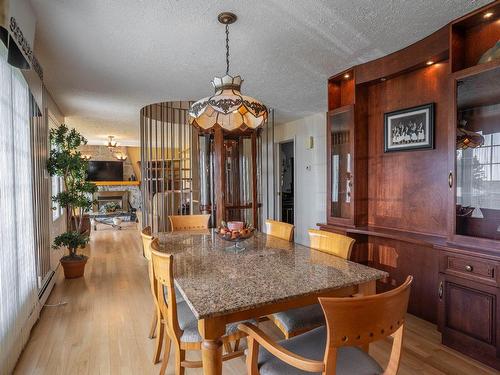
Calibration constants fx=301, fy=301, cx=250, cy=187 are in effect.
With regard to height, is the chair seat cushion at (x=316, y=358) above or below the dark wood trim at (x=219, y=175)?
below

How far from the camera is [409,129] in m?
2.80

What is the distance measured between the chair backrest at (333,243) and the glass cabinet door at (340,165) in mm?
1111

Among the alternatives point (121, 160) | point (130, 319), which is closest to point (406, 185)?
point (130, 319)

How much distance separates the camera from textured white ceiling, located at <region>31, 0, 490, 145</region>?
1.99 meters

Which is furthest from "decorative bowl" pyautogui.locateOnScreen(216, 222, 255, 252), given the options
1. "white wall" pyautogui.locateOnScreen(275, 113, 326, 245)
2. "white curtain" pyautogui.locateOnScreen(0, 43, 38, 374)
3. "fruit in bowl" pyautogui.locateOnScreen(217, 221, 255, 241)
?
"white wall" pyautogui.locateOnScreen(275, 113, 326, 245)

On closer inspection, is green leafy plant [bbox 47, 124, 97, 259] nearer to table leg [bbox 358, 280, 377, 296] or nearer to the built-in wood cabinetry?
the built-in wood cabinetry

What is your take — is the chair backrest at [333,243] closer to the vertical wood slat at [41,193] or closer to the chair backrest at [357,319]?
the chair backrest at [357,319]

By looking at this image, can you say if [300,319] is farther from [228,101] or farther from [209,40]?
[209,40]

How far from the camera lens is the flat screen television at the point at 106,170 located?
10203 mm

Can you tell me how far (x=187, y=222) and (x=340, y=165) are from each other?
1.78 m

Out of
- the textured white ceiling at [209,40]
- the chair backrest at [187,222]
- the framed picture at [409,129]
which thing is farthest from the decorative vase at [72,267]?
the framed picture at [409,129]

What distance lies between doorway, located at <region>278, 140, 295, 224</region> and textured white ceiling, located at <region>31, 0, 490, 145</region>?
2613mm

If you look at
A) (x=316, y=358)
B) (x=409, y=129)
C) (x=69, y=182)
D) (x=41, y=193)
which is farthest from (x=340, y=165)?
(x=69, y=182)

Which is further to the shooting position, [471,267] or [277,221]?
[277,221]
